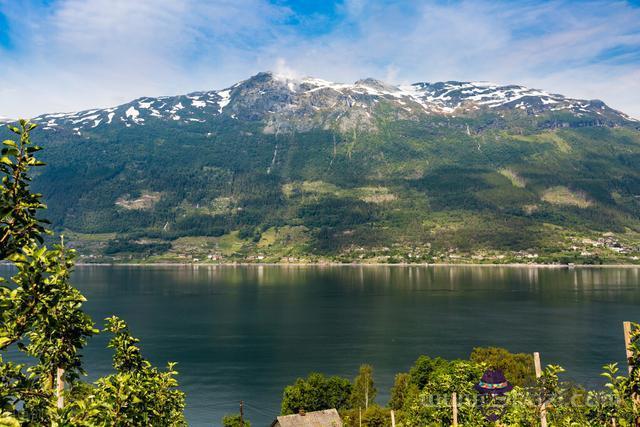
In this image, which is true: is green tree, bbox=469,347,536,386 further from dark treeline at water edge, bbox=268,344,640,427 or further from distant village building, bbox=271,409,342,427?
distant village building, bbox=271,409,342,427

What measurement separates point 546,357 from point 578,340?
63.5 feet

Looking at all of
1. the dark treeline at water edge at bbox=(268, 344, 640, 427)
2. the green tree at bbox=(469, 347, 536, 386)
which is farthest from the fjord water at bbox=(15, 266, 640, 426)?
the green tree at bbox=(469, 347, 536, 386)

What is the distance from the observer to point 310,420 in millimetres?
47562

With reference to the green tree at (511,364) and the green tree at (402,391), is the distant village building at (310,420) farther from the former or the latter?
the green tree at (511,364)

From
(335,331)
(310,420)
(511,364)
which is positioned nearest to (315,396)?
(310,420)

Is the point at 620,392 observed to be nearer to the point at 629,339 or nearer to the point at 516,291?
the point at 629,339

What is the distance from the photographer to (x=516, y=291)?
623 feet

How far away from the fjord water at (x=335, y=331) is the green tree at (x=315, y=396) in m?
11.8

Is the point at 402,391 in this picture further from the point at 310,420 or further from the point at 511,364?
the point at 310,420

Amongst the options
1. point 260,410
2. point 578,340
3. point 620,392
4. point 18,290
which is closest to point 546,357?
point 578,340

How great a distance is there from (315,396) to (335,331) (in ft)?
223

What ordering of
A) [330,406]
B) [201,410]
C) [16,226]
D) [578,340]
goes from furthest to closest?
[578,340] < [201,410] < [330,406] < [16,226]

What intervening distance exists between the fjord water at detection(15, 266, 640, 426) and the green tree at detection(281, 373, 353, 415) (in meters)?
11.8

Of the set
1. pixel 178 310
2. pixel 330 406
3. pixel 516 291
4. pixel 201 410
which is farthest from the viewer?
pixel 516 291
